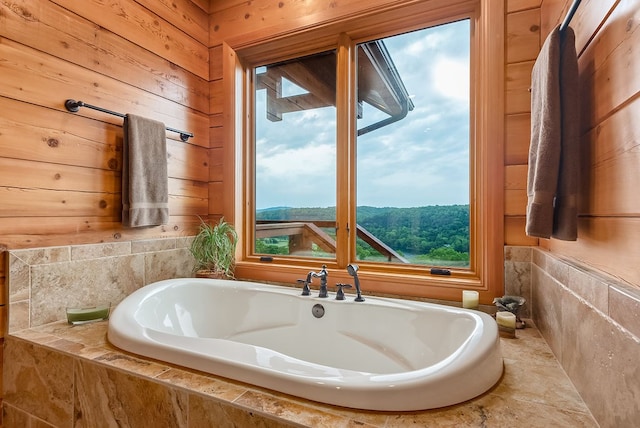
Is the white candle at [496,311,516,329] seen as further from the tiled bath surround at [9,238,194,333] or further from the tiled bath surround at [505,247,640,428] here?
the tiled bath surround at [9,238,194,333]

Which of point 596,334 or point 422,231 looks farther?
point 422,231


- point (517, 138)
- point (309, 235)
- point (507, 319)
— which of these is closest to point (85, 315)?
point (309, 235)

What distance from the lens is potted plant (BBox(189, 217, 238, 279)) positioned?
2.16m

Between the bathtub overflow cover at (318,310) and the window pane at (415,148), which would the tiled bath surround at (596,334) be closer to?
the window pane at (415,148)

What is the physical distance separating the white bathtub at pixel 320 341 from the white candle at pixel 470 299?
0.59 ft

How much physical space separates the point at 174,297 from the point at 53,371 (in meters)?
0.67

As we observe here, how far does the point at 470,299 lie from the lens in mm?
1600

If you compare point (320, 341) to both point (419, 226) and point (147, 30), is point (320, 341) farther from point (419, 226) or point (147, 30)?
point (147, 30)

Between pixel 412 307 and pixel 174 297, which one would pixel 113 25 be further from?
pixel 412 307

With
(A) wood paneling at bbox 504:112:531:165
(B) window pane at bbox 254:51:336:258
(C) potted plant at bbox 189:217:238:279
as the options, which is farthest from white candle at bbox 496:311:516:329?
(C) potted plant at bbox 189:217:238:279

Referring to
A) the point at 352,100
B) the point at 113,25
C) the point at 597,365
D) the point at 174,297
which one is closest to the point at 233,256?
the point at 174,297

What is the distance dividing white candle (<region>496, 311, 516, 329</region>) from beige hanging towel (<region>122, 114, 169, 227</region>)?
1.84 meters

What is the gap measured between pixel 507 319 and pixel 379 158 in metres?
1.11

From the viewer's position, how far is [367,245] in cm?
211
